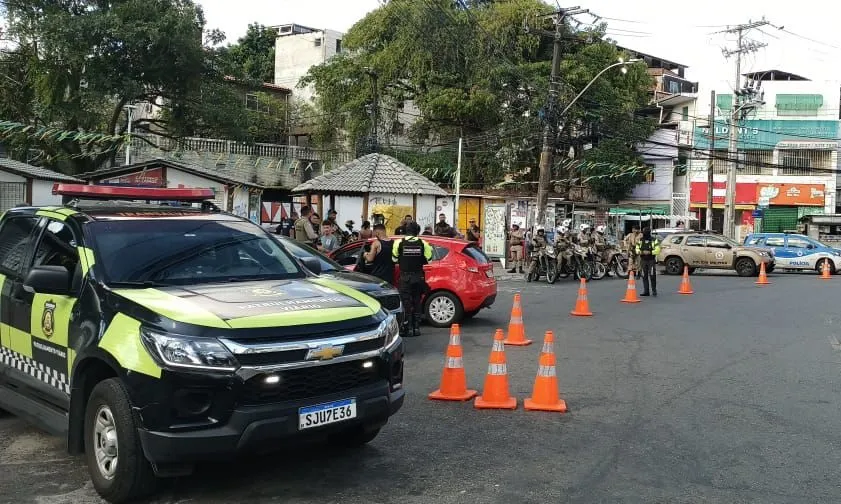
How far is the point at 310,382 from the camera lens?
4578 mm

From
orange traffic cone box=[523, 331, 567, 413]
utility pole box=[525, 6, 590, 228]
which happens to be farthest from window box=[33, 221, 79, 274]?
utility pole box=[525, 6, 590, 228]

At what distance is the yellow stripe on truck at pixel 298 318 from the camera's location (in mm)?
4382

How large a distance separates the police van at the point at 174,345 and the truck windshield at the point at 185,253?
0.01 metres

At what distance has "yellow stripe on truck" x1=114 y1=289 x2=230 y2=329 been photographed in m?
4.35

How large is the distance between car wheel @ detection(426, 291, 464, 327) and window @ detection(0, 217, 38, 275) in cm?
758

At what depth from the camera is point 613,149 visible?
4594 cm

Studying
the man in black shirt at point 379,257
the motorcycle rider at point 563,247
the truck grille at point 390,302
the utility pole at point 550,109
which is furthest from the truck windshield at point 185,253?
the utility pole at point 550,109

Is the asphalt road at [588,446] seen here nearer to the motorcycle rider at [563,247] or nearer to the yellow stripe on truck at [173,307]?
the yellow stripe on truck at [173,307]

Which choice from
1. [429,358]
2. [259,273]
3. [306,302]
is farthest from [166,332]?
[429,358]

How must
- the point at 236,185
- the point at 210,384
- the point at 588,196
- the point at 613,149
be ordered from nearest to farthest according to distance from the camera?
the point at 210,384
the point at 236,185
the point at 613,149
the point at 588,196

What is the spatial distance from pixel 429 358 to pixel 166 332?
5996 millimetres

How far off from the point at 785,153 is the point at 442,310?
142 ft

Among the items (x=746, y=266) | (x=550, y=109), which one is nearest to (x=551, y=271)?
(x=550, y=109)

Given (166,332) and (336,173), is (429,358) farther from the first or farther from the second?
(336,173)
